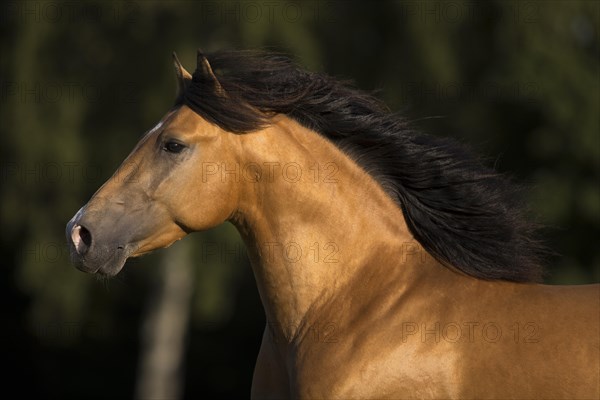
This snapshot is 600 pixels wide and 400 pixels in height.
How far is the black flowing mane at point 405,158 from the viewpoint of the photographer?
445 centimetres

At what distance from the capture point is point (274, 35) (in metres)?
13.5

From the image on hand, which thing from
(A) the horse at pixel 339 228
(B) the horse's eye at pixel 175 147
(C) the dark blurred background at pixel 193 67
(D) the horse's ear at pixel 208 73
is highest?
(D) the horse's ear at pixel 208 73

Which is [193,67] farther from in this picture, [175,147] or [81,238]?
[81,238]

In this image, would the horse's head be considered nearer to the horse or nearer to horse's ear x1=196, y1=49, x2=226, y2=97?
the horse

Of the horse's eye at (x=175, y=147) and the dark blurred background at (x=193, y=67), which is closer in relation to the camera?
the horse's eye at (x=175, y=147)

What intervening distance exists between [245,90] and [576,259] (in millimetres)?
10950

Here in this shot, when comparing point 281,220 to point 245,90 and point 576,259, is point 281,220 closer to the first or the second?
point 245,90

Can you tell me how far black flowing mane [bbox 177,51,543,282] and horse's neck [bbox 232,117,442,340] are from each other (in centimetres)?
13

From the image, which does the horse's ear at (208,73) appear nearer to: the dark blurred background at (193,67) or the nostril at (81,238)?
the nostril at (81,238)

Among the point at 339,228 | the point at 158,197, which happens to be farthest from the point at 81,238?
the point at 339,228

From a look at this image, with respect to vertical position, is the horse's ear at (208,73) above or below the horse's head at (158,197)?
above

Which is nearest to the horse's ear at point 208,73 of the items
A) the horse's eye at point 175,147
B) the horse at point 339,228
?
the horse at point 339,228

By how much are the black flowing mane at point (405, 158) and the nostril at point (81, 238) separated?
0.77m

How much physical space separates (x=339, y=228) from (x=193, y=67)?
29.3 feet
